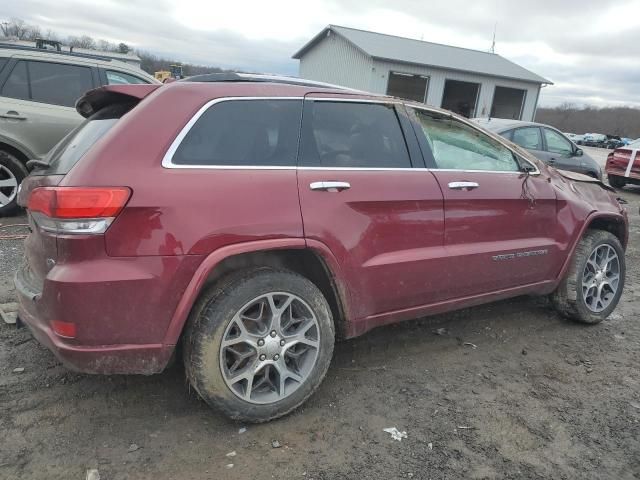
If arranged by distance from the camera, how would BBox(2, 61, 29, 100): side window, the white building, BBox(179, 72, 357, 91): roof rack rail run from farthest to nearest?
the white building < BBox(2, 61, 29, 100): side window < BBox(179, 72, 357, 91): roof rack rail

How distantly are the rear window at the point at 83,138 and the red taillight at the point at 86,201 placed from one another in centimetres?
20

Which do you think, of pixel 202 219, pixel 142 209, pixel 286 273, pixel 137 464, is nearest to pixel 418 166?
pixel 286 273

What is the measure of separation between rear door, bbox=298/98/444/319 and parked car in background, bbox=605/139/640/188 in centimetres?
1283

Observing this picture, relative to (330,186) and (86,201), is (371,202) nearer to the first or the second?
(330,186)

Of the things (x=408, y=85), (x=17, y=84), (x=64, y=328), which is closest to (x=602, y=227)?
(x=64, y=328)

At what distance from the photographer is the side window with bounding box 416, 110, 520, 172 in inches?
136

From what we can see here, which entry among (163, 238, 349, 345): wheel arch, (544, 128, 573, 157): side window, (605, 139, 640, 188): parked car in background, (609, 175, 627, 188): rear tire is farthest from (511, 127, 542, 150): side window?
(163, 238, 349, 345): wheel arch

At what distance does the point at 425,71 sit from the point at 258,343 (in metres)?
22.3

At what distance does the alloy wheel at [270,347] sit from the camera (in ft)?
8.61

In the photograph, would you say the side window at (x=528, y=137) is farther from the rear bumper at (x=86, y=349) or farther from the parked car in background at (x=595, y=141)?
the parked car in background at (x=595, y=141)

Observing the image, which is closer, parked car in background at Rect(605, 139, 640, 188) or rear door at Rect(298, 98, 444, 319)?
rear door at Rect(298, 98, 444, 319)

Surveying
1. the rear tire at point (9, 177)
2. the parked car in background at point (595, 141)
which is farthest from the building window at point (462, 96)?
the parked car in background at point (595, 141)

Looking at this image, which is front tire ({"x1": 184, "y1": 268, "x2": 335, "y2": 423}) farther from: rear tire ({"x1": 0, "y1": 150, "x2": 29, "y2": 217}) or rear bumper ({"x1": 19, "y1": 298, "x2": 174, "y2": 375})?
rear tire ({"x1": 0, "y1": 150, "x2": 29, "y2": 217})

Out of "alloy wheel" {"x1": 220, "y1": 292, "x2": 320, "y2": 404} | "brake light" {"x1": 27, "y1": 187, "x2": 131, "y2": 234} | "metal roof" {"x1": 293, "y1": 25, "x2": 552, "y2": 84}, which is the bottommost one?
"alloy wheel" {"x1": 220, "y1": 292, "x2": 320, "y2": 404}
